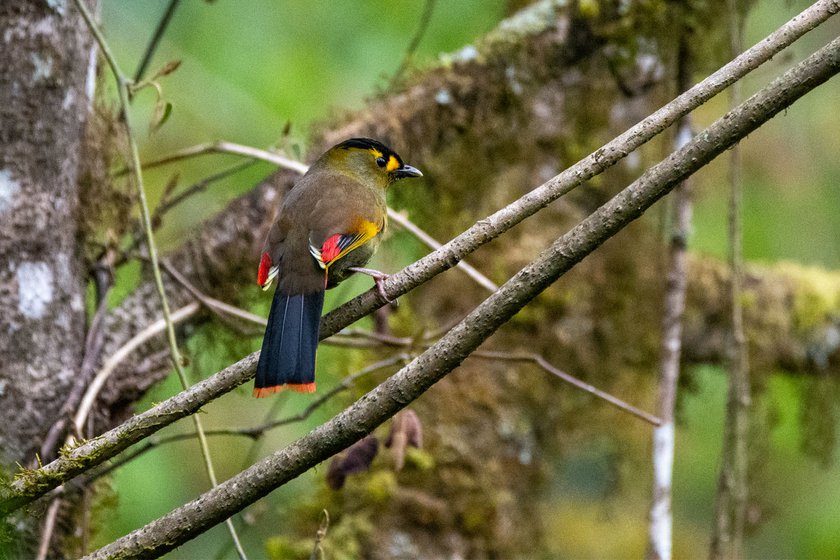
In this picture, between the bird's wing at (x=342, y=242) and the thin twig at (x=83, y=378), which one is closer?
the bird's wing at (x=342, y=242)

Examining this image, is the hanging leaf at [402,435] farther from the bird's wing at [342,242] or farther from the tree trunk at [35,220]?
the tree trunk at [35,220]

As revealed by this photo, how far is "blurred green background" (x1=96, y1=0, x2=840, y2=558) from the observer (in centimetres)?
465

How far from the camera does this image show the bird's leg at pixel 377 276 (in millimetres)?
2097

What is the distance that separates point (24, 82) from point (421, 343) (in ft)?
4.49

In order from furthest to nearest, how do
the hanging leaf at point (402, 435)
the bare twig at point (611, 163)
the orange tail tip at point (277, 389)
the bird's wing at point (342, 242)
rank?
the hanging leaf at point (402, 435)
the bird's wing at point (342, 242)
the orange tail tip at point (277, 389)
the bare twig at point (611, 163)

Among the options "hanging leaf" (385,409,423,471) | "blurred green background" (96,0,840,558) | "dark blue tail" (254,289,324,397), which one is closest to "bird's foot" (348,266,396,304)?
"dark blue tail" (254,289,324,397)

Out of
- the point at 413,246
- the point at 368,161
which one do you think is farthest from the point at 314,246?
the point at 413,246

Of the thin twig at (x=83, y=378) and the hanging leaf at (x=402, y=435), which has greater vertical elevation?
the thin twig at (x=83, y=378)

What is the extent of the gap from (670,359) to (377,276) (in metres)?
1.44

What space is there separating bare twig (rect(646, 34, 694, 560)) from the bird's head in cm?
97

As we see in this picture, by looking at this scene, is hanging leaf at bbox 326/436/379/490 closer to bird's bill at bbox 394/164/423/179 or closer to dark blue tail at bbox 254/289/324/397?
dark blue tail at bbox 254/289/324/397

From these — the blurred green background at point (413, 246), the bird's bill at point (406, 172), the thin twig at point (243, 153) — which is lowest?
the thin twig at point (243, 153)

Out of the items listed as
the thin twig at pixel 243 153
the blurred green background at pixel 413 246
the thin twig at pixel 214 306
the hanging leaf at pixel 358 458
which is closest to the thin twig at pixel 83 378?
the thin twig at pixel 214 306

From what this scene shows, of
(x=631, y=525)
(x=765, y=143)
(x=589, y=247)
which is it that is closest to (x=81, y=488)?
(x=589, y=247)
